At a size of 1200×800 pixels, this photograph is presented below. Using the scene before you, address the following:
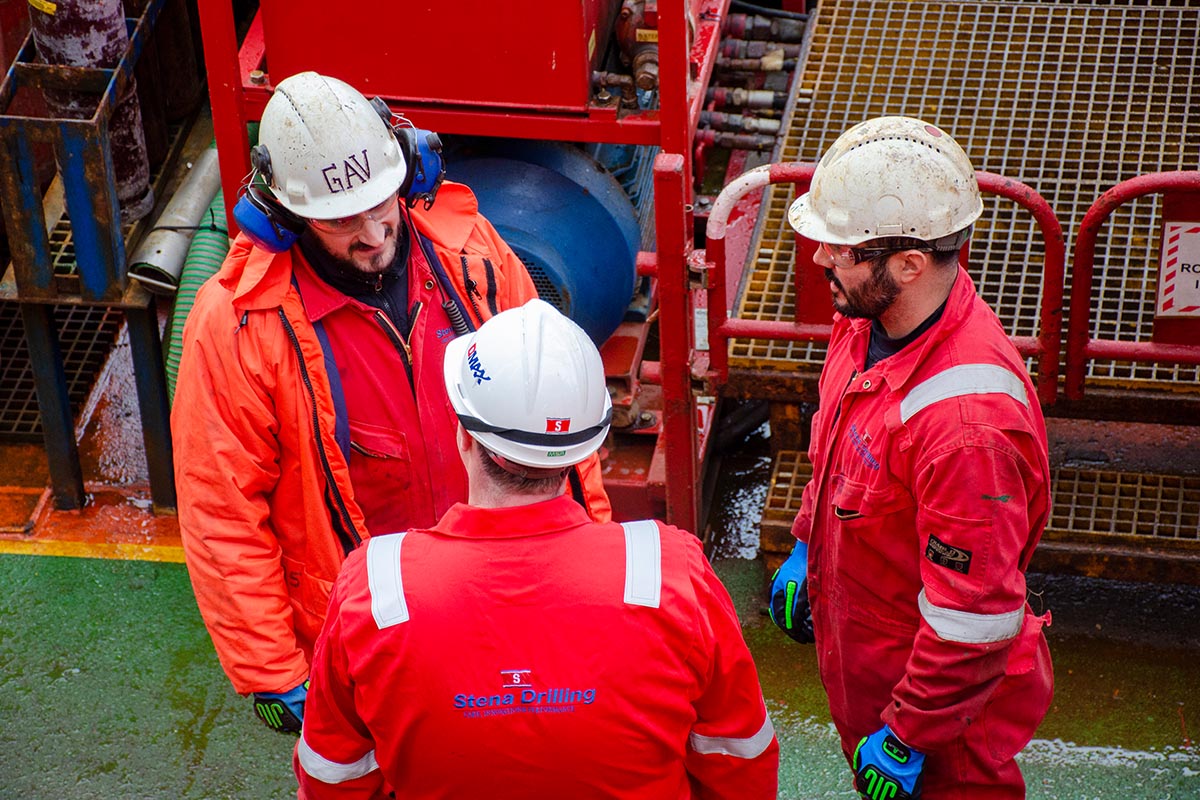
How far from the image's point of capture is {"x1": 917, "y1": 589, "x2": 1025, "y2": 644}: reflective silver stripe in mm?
2582

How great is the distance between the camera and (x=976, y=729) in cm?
280

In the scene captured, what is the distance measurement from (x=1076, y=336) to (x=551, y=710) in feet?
8.05

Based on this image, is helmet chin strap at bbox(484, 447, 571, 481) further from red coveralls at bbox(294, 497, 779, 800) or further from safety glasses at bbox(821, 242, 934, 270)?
safety glasses at bbox(821, 242, 934, 270)

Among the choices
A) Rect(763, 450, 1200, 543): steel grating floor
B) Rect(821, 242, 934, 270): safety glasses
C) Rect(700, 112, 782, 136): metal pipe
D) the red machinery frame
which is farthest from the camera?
Rect(700, 112, 782, 136): metal pipe

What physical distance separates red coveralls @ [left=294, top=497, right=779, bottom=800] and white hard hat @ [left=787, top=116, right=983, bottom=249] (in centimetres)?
80

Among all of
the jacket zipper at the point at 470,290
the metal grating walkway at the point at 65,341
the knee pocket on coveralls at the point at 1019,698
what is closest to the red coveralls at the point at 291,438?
the jacket zipper at the point at 470,290

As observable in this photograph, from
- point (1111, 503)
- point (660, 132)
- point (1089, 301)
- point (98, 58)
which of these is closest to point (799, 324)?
point (660, 132)

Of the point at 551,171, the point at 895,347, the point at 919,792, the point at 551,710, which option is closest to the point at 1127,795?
the point at 919,792

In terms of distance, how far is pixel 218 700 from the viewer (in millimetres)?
4160

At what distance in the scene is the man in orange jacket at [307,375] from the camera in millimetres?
2941

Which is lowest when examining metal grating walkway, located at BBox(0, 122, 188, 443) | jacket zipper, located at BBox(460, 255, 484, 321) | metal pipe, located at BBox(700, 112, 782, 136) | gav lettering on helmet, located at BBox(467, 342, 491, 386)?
metal grating walkway, located at BBox(0, 122, 188, 443)

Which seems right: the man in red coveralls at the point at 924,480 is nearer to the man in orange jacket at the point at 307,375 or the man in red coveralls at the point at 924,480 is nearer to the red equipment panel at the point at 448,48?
the man in orange jacket at the point at 307,375

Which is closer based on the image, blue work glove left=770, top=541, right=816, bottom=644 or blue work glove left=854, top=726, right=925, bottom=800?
blue work glove left=854, top=726, right=925, bottom=800

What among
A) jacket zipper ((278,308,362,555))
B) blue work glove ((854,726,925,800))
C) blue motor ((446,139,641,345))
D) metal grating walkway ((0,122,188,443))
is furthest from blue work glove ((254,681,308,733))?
metal grating walkway ((0,122,188,443))
